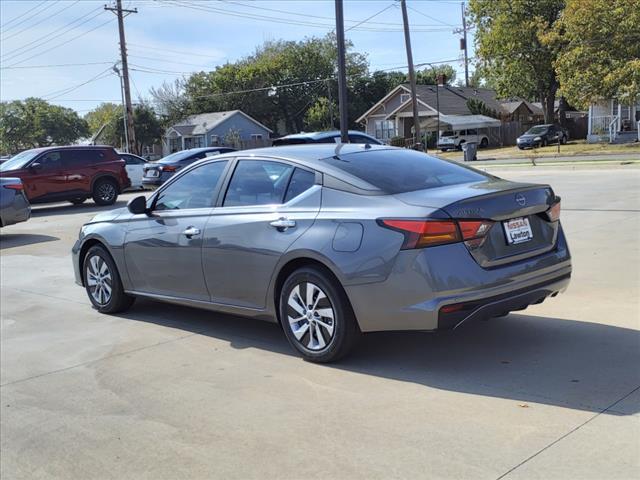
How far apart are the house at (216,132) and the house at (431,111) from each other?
12835 mm

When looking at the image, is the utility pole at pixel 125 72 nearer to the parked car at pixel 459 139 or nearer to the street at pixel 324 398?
the parked car at pixel 459 139

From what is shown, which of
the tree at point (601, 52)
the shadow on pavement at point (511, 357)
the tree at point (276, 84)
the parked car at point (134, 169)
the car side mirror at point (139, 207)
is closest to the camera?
the shadow on pavement at point (511, 357)

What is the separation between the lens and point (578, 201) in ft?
44.3

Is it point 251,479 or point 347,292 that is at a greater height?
point 347,292

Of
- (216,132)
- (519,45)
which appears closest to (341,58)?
(519,45)

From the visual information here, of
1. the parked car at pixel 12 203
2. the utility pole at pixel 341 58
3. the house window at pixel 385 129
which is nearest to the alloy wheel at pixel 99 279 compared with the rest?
the parked car at pixel 12 203

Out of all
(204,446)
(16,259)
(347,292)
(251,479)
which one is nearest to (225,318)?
(347,292)

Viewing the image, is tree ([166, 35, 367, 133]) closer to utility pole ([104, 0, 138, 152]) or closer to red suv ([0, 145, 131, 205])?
utility pole ([104, 0, 138, 152])

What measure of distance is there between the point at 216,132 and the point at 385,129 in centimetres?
1872

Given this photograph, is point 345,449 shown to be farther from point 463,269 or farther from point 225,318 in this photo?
point 225,318

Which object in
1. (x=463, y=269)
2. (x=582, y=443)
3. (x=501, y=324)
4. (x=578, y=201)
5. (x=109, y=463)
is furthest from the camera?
(x=578, y=201)

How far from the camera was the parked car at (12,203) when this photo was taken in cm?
1322

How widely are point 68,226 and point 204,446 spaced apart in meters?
12.6

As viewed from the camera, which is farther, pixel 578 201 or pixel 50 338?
pixel 578 201
